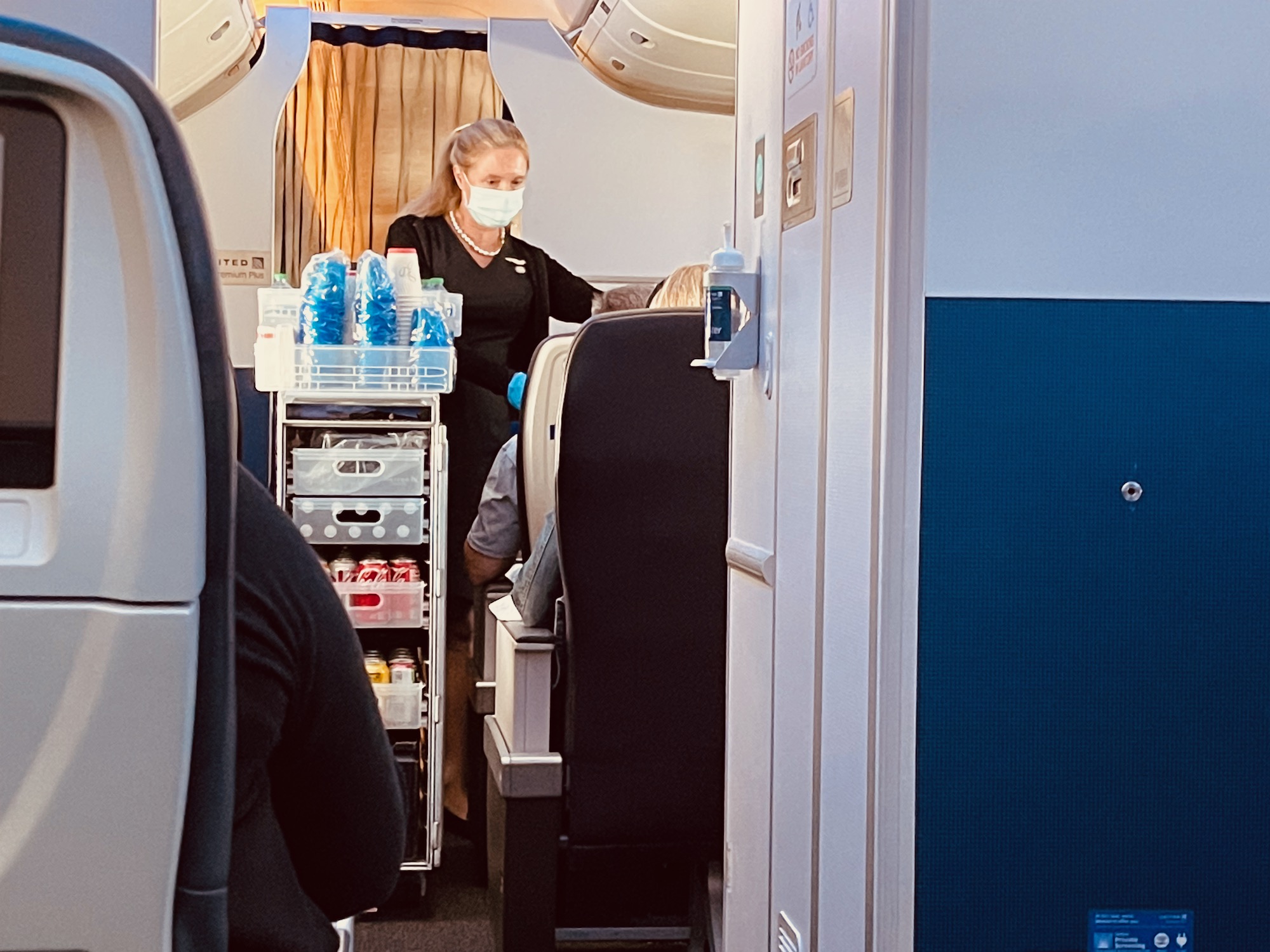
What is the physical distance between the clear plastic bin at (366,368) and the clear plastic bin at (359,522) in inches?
10.0

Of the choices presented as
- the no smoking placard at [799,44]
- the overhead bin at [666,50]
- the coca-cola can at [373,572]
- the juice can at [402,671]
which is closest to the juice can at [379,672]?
the juice can at [402,671]

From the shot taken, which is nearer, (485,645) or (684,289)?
(684,289)

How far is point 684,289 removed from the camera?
10.3 feet

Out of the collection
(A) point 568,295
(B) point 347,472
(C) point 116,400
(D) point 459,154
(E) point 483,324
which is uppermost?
(D) point 459,154

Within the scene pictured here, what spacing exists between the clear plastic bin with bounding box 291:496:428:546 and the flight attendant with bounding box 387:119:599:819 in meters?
0.88

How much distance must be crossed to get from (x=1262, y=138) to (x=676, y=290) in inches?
62.1

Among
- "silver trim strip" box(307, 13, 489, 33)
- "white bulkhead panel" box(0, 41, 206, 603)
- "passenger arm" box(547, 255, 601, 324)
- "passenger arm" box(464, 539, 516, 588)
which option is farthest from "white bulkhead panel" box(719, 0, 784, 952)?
"silver trim strip" box(307, 13, 489, 33)

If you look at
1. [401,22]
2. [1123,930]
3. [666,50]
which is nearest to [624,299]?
[666,50]

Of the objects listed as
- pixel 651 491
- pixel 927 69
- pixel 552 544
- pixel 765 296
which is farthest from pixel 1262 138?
pixel 552 544

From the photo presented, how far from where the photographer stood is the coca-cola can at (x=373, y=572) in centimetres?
328

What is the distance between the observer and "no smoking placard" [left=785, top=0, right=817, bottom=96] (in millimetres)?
2074

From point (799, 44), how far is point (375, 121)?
504 centimetres

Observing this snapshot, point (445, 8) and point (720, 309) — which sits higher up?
point (445, 8)

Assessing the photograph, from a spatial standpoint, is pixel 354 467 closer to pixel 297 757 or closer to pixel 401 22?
pixel 297 757
